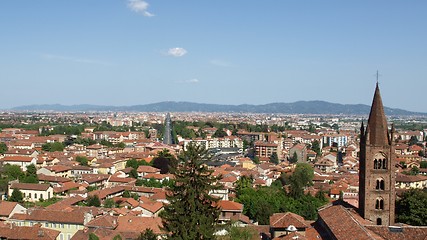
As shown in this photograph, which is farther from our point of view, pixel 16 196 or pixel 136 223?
pixel 16 196

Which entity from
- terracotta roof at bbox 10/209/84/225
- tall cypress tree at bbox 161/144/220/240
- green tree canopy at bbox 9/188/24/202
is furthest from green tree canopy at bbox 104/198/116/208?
tall cypress tree at bbox 161/144/220/240

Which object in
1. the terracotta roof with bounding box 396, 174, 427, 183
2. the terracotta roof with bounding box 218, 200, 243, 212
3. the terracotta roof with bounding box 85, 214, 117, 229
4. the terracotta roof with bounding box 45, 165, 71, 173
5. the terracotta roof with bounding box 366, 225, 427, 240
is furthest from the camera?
the terracotta roof with bounding box 45, 165, 71, 173

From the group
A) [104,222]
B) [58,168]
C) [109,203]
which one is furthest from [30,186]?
[104,222]

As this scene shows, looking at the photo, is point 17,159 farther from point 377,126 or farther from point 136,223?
point 377,126

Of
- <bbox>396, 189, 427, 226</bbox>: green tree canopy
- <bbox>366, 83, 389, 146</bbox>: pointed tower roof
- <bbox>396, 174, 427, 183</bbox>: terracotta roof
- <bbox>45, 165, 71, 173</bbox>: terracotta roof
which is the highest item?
<bbox>366, 83, 389, 146</bbox>: pointed tower roof

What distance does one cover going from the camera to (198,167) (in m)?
17.4

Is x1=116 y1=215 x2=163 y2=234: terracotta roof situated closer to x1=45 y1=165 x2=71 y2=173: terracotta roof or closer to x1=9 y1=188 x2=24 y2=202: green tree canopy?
x1=9 y1=188 x2=24 y2=202: green tree canopy

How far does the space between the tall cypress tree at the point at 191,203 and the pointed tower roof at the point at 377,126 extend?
12743 millimetres

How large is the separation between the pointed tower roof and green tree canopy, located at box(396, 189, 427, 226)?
6.52 meters

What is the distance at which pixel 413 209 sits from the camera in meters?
29.7

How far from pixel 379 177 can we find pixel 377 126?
117 inches

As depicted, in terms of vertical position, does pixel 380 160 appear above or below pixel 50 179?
above

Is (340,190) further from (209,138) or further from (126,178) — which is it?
(209,138)

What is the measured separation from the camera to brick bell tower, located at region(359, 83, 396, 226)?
26.1m
